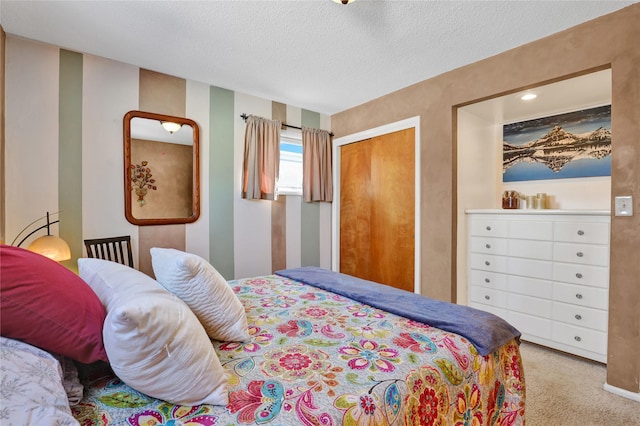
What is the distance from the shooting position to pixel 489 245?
9.53 ft

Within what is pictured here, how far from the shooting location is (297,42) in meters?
2.32

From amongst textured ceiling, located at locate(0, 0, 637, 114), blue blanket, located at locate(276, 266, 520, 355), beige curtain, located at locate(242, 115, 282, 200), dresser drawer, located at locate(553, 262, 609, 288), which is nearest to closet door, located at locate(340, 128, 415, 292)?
textured ceiling, located at locate(0, 0, 637, 114)

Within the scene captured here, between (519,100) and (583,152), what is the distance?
2.77 ft

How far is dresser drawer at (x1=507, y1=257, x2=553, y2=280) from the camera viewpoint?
2.57m

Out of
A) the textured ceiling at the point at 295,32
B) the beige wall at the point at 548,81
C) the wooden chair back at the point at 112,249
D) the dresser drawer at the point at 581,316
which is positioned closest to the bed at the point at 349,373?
the beige wall at the point at 548,81

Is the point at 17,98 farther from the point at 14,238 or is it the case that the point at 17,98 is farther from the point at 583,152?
the point at 583,152

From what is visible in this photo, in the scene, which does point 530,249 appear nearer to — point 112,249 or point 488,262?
point 488,262

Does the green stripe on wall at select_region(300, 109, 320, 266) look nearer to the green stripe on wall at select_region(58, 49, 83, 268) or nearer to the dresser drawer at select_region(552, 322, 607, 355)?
the green stripe on wall at select_region(58, 49, 83, 268)

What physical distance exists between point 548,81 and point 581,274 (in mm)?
1513

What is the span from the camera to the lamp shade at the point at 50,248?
1.96 meters

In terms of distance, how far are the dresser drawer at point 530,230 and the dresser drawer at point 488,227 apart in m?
0.07

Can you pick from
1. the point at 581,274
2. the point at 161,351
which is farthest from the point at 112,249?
the point at 581,274

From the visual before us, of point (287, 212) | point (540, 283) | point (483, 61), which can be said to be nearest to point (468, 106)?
point (483, 61)

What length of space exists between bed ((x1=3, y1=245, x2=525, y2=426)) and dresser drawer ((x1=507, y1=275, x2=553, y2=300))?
156 cm
